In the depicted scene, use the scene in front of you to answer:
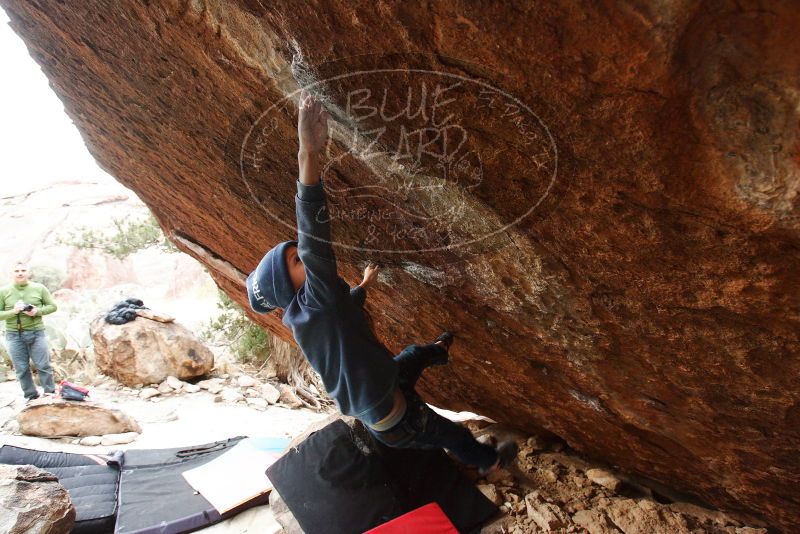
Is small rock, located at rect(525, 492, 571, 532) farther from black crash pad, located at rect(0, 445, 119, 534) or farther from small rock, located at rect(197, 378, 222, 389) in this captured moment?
small rock, located at rect(197, 378, 222, 389)

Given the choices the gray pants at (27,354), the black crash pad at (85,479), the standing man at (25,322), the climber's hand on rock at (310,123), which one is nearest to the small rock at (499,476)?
the climber's hand on rock at (310,123)

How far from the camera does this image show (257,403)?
7422mm

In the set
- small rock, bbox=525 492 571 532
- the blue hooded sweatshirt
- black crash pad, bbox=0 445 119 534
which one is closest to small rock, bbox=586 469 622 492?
small rock, bbox=525 492 571 532

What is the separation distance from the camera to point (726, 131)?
Result: 44.6 inches

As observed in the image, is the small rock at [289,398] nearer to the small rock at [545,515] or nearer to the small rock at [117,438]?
the small rock at [117,438]

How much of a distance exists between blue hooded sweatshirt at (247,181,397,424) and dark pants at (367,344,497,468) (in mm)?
273

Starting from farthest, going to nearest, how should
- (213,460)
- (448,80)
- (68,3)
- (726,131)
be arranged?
(213,460) < (68,3) < (448,80) < (726,131)

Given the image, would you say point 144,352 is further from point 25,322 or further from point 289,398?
point 289,398

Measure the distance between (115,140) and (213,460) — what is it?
2.99 meters

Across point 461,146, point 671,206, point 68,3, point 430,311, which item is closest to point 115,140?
point 68,3

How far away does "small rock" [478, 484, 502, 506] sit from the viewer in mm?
2938

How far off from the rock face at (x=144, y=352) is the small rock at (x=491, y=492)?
20.9ft

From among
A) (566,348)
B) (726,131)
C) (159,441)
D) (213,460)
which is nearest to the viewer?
(726,131)

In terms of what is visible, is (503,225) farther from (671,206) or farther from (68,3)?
(68,3)
